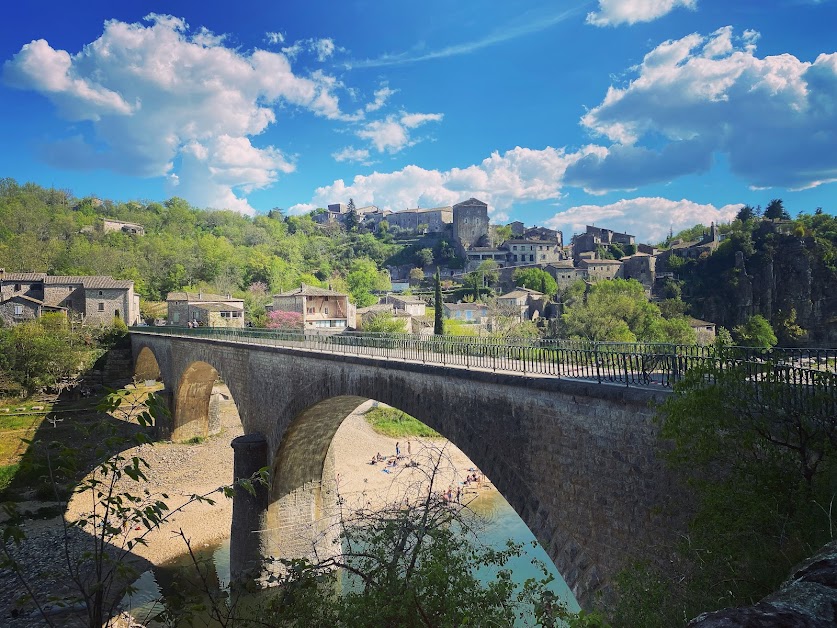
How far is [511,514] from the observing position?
30047 millimetres

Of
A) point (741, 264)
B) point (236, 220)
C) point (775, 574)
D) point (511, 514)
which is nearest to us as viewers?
point (775, 574)

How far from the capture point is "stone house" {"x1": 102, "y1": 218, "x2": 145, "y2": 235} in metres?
105

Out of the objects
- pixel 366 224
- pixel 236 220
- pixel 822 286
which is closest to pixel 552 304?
pixel 822 286

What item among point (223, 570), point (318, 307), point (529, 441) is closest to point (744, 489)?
point (529, 441)

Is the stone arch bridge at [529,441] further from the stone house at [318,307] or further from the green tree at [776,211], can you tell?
the green tree at [776,211]

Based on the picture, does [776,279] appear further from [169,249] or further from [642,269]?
[169,249]

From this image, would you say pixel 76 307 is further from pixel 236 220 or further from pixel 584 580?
pixel 236 220

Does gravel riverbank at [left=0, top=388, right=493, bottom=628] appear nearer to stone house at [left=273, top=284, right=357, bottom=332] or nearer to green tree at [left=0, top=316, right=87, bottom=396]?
stone house at [left=273, top=284, right=357, bottom=332]

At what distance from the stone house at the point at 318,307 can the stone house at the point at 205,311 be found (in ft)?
15.2

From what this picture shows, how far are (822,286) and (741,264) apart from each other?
11.3 metres

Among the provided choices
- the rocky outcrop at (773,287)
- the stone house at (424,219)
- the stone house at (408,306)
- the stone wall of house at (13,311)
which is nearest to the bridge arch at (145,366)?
the stone wall of house at (13,311)

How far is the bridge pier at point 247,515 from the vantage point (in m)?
21.8

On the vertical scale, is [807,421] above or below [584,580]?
above

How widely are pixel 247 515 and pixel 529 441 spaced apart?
15677mm
